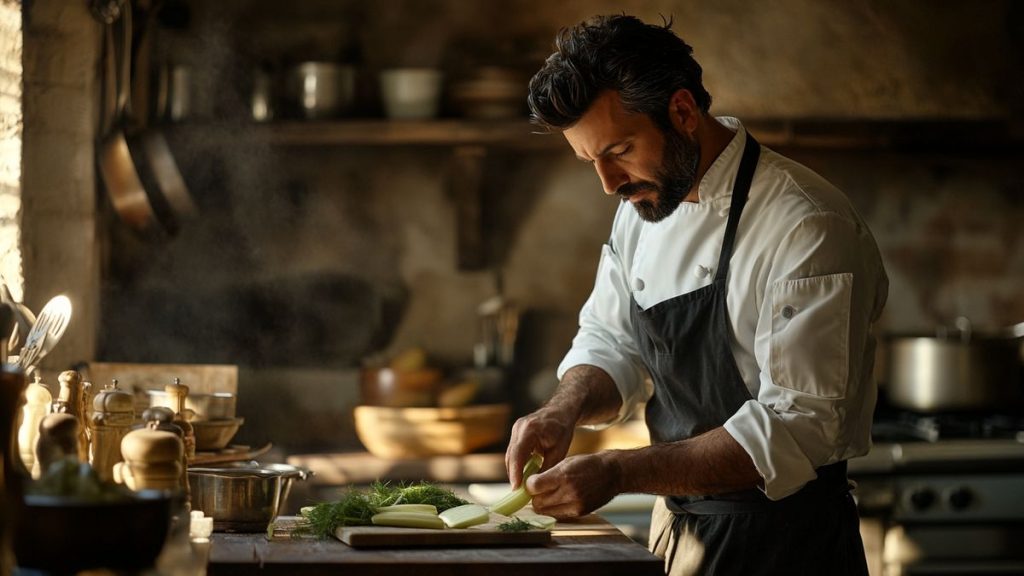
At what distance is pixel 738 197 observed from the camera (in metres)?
2.50

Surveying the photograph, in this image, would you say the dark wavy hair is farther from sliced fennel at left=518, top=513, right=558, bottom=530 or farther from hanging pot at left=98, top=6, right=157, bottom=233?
hanging pot at left=98, top=6, right=157, bottom=233

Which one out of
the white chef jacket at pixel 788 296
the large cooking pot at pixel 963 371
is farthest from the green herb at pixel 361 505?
the large cooking pot at pixel 963 371

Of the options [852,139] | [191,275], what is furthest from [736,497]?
[191,275]

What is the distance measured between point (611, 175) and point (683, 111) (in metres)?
0.20

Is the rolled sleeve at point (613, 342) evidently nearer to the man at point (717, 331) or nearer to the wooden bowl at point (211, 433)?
the man at point (717, 331)

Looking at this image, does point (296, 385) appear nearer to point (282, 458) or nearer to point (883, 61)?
point (282, 458)

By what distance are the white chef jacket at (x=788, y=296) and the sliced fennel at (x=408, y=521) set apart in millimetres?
570

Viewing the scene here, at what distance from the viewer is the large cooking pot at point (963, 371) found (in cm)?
423

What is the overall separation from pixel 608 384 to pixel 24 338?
1246 millimetres

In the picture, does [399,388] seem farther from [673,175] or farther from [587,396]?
[673,175]

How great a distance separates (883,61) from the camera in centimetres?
464

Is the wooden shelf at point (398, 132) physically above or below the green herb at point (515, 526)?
above

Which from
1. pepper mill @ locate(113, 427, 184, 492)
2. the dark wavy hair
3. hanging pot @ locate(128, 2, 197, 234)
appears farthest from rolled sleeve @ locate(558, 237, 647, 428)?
hanging pot @ locate(128, 2, 197, 234)

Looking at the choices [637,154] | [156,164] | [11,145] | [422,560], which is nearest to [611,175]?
[637,154]
